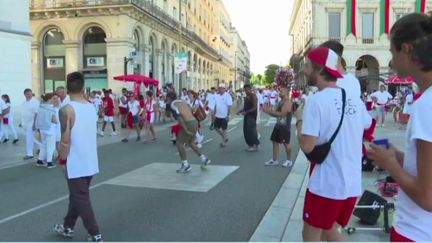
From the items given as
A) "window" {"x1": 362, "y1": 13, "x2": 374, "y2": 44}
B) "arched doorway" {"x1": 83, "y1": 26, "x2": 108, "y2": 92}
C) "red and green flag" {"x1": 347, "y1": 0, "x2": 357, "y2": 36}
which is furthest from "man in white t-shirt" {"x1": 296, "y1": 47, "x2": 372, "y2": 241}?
"window" {"x1": 362, "y1": 13, "x2": 374, "y2": 44}

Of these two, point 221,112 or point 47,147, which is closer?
point 47,147

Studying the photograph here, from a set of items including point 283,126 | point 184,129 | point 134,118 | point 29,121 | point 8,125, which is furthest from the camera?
point 134,118

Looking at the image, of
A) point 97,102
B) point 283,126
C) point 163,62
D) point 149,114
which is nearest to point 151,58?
point 163,62

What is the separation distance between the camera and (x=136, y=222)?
5.95 meters

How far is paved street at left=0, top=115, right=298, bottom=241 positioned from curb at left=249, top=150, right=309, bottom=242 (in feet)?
0.47

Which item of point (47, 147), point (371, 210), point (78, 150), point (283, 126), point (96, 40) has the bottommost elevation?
point (371, 210)

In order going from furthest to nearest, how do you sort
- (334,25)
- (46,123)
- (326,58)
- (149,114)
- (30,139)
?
(334,25), (149,114), (30,139), (46,123), (326,58)

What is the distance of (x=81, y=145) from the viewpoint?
201 inches

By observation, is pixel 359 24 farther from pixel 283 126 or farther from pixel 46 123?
pixel 46 123

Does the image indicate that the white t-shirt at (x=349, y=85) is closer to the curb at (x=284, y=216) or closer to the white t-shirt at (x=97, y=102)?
the curb at (x=284, y=216)

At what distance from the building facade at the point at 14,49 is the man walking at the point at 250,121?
434 inches

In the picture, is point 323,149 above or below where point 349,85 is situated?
below

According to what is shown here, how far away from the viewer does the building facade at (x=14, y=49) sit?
18844mm

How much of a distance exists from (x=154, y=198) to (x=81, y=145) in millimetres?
Result: 2514
